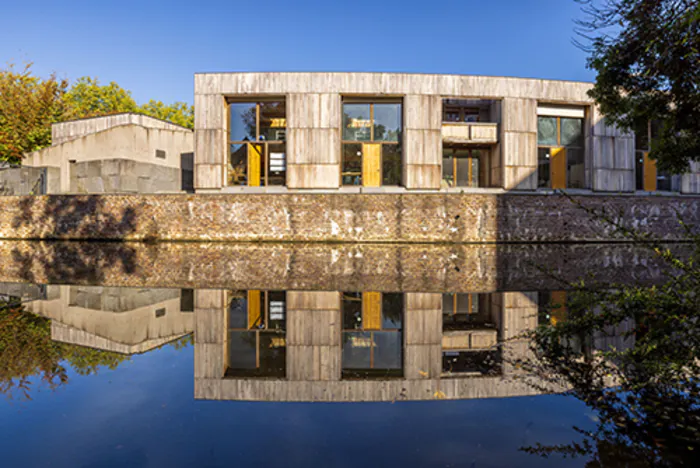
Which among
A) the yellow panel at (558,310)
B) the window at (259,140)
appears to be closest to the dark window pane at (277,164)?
the window at (259,140)

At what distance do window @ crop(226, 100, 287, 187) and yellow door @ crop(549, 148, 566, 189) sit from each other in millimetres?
12930

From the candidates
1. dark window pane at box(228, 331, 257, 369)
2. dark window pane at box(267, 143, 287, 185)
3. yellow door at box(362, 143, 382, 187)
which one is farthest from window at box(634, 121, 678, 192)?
dark window pane at box(228, 331, 257, 369)

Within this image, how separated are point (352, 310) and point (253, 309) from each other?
4.53ft

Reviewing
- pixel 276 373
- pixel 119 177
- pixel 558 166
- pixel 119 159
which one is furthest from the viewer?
pixel 119 159

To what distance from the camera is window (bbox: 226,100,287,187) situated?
22.4m

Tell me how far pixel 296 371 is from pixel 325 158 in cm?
1793

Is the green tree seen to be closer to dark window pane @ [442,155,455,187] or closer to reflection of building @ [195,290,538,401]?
dark window pane @ [442,155,455,187]

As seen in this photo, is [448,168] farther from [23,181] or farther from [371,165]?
[23,181]

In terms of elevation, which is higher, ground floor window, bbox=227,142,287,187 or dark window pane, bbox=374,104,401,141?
dark window pane, bbox=374,104,401,141

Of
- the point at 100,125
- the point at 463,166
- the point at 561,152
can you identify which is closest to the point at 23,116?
the point at 100,125

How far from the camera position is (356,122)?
22672 millimetres

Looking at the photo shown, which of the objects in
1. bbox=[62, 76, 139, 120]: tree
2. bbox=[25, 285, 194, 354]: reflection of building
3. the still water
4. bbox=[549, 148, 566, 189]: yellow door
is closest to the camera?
the still water

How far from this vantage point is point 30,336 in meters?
5.18

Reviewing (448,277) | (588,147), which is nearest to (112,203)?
(448,277)
